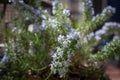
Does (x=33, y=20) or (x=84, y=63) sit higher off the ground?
(x=33, y=20)

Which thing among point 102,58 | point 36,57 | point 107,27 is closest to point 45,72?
point 36,57

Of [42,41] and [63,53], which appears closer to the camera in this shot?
[63,53]

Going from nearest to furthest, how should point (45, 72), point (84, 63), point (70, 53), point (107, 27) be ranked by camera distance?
1. point (70, 53)
2. point (45, 72)
3. point (84, 63)
4. point (107, 27)

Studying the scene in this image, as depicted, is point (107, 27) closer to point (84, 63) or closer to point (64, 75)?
point (84, 63)

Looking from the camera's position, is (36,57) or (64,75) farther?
(36,57)

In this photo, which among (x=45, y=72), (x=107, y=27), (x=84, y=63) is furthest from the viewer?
(x=107, y=27)

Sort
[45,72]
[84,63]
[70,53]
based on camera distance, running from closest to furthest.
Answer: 1. [70,53]
2. [45,72]
3. [84,63]

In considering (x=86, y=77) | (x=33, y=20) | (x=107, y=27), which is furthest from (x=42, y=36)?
(x=107, y=27)

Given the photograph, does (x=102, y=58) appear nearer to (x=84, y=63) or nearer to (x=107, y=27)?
(x=84, y=63)

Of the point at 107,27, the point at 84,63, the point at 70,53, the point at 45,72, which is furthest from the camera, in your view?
the point at 107,27
